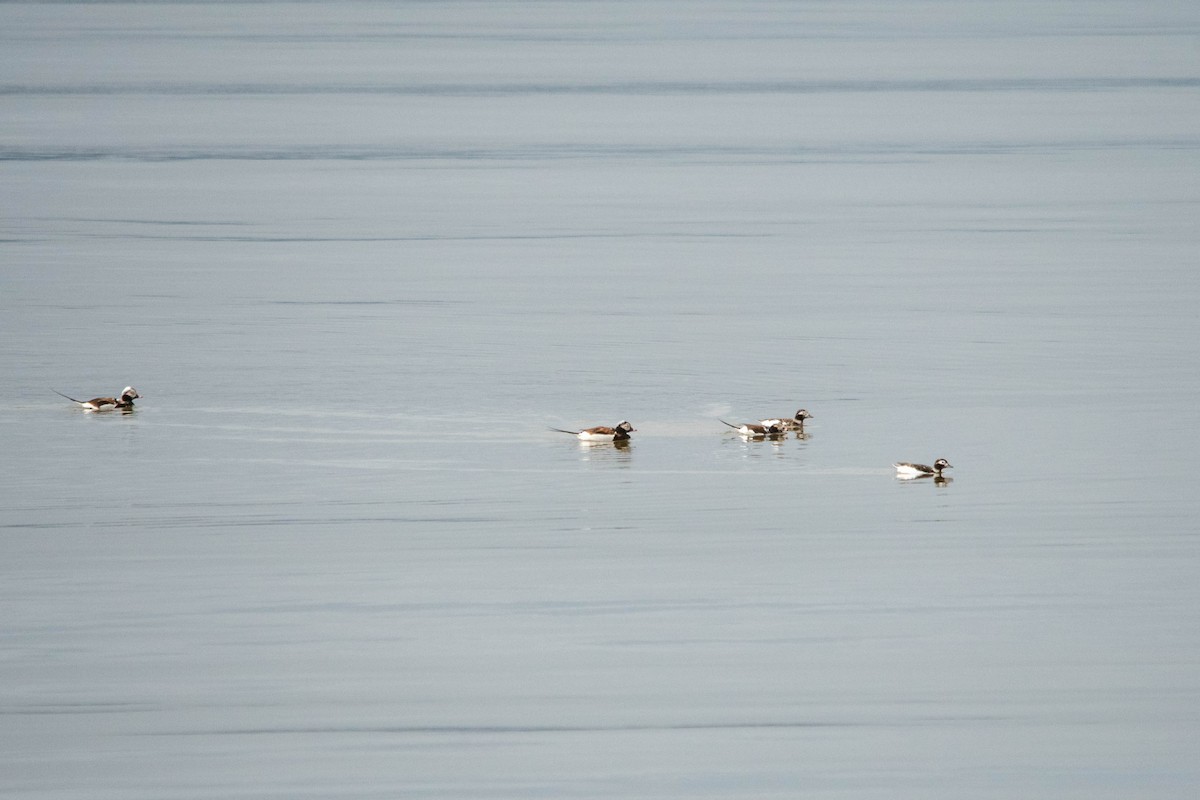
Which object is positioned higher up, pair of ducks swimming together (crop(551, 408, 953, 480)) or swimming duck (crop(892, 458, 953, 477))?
pair of ducks swimming together (crop(551, 408, 953, 480))

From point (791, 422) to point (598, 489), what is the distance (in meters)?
2.11

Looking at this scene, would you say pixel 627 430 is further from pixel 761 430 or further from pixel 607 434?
pixel 761 430

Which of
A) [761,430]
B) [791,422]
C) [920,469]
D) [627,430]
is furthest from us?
[791,422]

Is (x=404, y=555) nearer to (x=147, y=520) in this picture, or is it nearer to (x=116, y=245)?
(x=147, y=520)

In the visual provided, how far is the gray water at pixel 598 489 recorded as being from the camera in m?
9.63

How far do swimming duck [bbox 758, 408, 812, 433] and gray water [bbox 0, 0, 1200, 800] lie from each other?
0.18m

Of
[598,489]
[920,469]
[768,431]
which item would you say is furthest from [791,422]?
[598,489]

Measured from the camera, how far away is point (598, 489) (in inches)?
556

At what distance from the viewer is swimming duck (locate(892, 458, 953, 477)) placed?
1405cm

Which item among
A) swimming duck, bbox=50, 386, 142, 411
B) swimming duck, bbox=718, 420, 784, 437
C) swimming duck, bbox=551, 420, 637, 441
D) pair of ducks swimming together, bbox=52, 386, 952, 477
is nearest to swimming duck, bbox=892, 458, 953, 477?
pair of ducks swimming together, bbox=52, 386, 952, 477

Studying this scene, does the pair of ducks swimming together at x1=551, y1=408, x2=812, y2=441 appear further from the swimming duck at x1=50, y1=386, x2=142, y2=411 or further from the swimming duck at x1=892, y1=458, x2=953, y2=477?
the swimming duck at x1=50, y1=386, x2=142, y2=411

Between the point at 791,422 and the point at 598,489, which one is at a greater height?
the point at 791,422

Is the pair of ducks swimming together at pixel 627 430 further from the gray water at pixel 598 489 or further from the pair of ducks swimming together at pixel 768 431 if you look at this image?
the gray water at pixel 598 489

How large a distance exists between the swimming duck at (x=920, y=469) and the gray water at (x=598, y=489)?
4.2 inches
